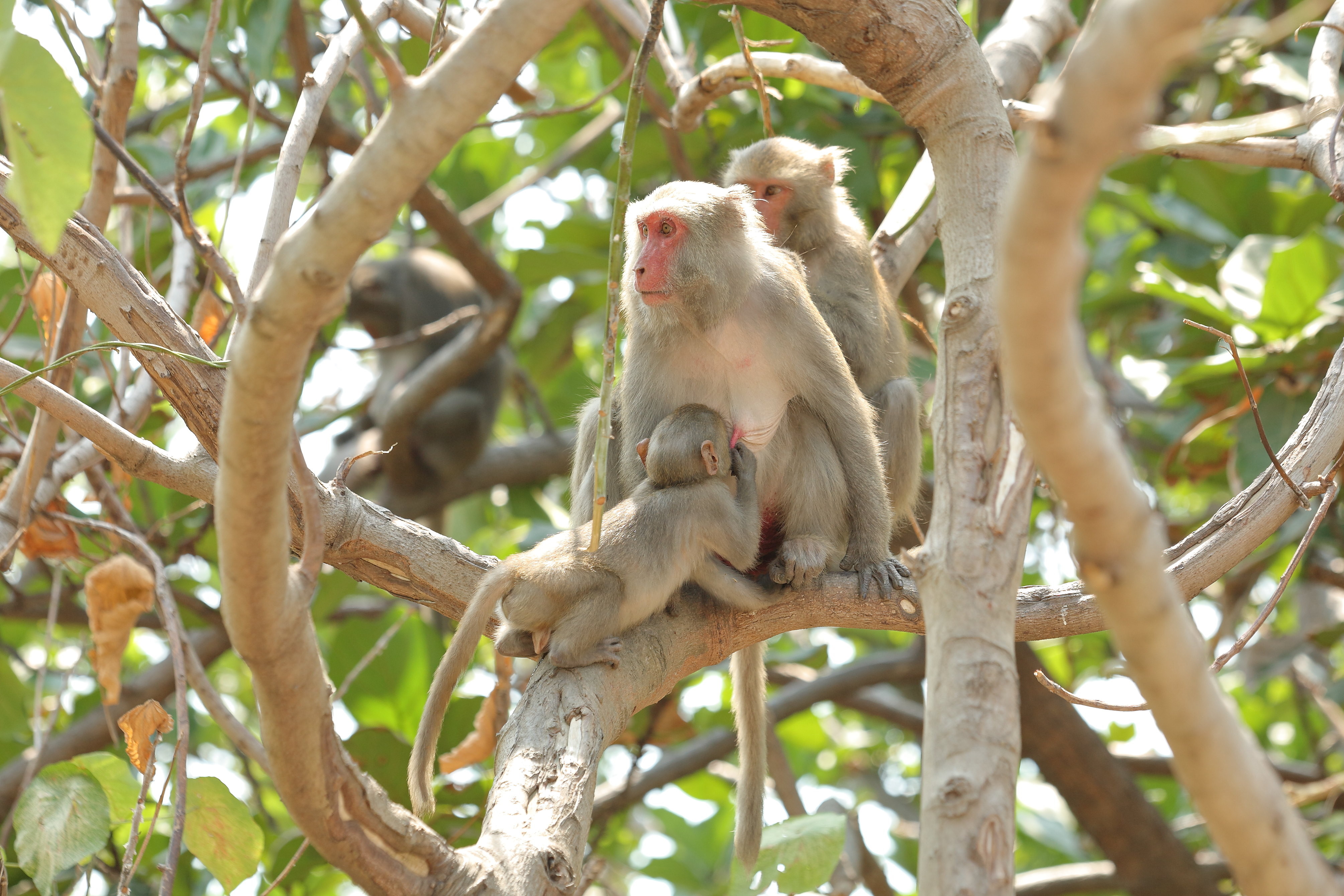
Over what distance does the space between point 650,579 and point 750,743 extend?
0.79 metres

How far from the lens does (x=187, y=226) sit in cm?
275

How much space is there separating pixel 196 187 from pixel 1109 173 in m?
5.10

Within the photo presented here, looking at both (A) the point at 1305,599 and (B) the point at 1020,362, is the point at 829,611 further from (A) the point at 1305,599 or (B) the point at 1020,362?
(A) the point at 1305,599

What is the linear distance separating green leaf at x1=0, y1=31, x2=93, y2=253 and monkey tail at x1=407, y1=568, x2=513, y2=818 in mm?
1473

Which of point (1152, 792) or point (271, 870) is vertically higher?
point (1152, 792)

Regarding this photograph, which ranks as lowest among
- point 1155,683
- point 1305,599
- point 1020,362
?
point 1155,683

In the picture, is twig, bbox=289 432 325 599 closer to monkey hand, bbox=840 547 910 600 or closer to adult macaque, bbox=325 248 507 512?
monkey hand, bbox=840 547 910 600

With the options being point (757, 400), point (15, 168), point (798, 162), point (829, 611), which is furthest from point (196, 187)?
point (15, 168)

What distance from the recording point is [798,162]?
15.9 feet

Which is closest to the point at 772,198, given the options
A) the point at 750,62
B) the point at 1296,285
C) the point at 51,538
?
the point at 750,62

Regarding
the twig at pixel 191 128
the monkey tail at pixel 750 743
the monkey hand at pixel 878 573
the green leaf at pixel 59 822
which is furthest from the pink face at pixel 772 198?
the green leaf at pixel 59 822

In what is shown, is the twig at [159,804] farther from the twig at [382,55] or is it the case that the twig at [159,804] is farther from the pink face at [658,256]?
the pink face at [658,256]

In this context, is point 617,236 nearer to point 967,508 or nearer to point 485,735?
point 967,508

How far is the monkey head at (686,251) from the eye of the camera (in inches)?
141
